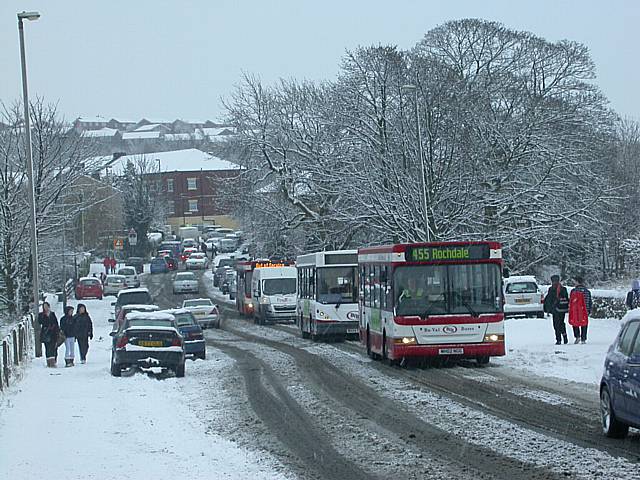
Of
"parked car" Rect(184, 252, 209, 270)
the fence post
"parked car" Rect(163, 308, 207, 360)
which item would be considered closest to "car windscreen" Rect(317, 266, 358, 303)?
"parked car" Rect(163, 308, 207, 360)

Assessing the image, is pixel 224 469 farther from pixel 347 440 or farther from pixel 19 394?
pixel 19 394

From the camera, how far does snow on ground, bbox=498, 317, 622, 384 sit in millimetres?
22281

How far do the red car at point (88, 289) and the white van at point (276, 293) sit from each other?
20877 mm

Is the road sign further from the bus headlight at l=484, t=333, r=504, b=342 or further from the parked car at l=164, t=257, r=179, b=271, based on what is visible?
the bus headlight at l=484, t=333, r=504, b=342

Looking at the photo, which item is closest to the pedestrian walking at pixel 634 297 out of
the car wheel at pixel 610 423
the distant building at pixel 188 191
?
the car wheel at pixel 610 423

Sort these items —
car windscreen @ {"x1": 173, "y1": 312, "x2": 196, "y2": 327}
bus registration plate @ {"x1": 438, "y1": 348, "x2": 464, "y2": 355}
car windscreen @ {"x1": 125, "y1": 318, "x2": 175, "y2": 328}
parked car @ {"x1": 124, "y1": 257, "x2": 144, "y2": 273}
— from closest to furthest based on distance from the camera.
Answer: bus registration plate @ {"x1": 438, "y1": 348, "x2": 464, "y2": 355} → car windscreen @ {"x1": 125, "y1": 318, "x2": 175, "y2": 328} → car windscreen @ {"x1": 173, "y1": 312, "x2": 196, "y2": 327} → parked car @ {"x1": 124, "y1": 257, "x2": 144, "y2": 273}

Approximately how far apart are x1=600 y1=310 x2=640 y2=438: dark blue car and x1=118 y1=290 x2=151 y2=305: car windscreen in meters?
33.9

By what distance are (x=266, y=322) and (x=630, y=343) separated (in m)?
37.9

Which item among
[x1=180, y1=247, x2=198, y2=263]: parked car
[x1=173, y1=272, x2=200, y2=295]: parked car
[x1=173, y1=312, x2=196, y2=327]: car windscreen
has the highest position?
[x1=180, y1=247, x2=198, y2=263]: parked car

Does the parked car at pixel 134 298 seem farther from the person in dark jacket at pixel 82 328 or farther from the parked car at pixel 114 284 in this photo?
the parked car at pixel 114 284

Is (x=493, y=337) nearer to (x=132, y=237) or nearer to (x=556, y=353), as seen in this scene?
(x=556, y=353)

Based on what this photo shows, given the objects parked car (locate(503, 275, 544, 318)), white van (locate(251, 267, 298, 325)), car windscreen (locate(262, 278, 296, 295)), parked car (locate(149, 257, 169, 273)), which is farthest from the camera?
parked car (locate(149, 257, 169, 273))

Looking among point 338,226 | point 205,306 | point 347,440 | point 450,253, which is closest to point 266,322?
point 205,306

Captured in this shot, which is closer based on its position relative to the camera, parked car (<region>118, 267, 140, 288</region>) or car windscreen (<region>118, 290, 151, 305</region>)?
car windscreen (<region>118, 290, 151, 305</region>)
